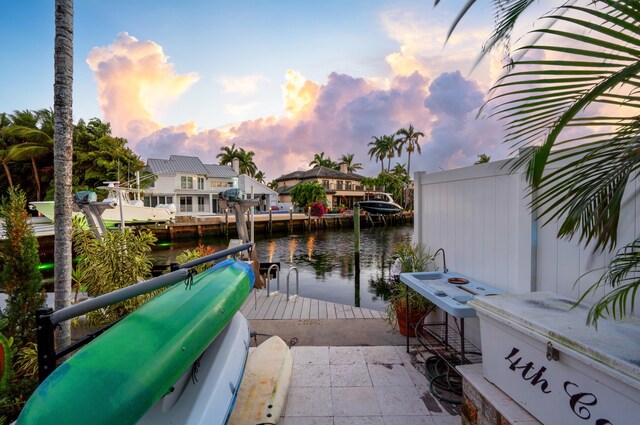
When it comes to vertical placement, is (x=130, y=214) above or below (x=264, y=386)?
above

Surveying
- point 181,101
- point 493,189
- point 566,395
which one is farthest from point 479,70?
point 181,101

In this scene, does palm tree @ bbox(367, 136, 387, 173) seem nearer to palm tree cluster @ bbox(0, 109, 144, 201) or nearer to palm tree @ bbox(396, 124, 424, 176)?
palm tree @ bbox(396, 124, 424, 176)

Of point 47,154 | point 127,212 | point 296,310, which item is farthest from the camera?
point 47,154

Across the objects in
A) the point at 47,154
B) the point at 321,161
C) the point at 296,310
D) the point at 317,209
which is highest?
the point at 321,161

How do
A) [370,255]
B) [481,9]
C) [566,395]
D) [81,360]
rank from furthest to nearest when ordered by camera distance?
[370,255] < [566,395] < [81,360] < [481,9]

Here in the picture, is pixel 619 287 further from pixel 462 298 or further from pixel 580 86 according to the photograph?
pixel 462 298

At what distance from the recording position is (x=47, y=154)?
2477 centimetres

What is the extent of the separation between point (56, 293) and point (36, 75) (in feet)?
9.33

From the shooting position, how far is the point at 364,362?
3.47m

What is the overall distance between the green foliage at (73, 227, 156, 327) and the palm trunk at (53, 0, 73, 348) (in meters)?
1.68

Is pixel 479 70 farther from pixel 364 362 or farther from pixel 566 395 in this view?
pixel 364 362

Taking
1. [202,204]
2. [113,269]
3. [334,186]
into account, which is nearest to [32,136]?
[202,204]

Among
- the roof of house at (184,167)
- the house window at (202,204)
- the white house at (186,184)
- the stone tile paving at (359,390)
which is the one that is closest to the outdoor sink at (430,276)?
the stone tile paving at (359,390)

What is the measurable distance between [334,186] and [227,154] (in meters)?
17.4
